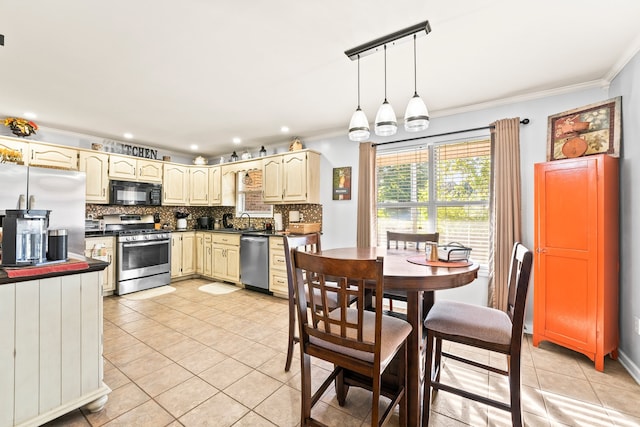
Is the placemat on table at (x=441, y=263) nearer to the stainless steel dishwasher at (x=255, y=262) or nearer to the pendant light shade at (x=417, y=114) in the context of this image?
the pendant light shade at (x=417, y=114)

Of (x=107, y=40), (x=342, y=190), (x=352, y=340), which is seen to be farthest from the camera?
(x=342, y=190)

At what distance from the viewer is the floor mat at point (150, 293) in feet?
13.4

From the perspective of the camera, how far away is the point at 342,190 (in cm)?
413

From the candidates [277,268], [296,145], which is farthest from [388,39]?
[277,268]

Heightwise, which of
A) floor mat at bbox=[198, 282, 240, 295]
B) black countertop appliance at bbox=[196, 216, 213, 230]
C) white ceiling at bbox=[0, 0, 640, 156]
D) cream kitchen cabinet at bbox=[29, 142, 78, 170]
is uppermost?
white ceiling at bbox=[0, 0, 640, 156]

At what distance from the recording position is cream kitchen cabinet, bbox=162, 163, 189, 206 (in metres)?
5.05

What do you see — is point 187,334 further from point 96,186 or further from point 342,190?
point 96,186

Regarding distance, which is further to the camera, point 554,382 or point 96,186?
point 96,186

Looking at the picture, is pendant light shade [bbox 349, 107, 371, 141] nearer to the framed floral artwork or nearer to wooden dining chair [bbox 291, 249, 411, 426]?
wooden dining chair [bbox 291, 249, 411, 426]

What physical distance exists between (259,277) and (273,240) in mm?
643

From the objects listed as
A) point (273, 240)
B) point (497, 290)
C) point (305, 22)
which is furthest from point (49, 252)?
point (497, 290)

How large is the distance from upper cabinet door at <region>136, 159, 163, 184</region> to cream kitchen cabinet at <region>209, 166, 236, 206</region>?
88cm

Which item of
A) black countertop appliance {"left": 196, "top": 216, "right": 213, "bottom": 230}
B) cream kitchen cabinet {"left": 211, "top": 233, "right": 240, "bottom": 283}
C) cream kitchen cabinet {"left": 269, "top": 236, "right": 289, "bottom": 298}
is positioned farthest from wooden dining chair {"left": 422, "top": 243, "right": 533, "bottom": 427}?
black countertop appliance {"left": 196, "top": 216, "right": 213, "bottom": 230}

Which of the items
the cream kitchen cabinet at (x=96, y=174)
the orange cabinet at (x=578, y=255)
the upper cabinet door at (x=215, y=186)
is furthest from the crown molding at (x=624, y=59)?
the cream kitchen cabinet at (x=96, y=174)
